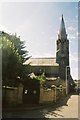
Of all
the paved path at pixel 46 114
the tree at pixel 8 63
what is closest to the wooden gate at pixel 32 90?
the tree at pixel 8 63

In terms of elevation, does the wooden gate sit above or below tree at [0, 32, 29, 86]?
below

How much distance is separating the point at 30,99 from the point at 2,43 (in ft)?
27.3

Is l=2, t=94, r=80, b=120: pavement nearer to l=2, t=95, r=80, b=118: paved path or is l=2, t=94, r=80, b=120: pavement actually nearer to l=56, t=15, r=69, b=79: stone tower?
l=2, t=95, r=80, b=118: paved path

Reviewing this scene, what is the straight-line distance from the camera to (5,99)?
22.5 metres

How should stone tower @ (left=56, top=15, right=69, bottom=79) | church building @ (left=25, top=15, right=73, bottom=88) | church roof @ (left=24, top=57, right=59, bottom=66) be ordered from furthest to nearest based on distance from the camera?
stone tower @ (left=56, top=15, right=69, bottom=79) → church roof @ (left=24, top=57, right=59, bottom=66) → church building @ (left=25, top=15, right=73, bottom=88)

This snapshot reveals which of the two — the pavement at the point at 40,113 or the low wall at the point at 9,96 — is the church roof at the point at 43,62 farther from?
the pavement at the point at 40,113

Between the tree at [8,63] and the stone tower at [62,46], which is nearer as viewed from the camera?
the tree at [8,63]

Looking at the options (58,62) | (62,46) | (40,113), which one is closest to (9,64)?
(40,113)

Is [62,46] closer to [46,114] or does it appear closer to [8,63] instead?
[8,63]

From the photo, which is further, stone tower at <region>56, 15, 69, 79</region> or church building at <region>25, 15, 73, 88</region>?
stone tower at <region>56, 15, 69, 79</region>

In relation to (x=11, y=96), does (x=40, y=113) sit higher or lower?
lower

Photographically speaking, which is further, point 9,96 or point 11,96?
point 11,96

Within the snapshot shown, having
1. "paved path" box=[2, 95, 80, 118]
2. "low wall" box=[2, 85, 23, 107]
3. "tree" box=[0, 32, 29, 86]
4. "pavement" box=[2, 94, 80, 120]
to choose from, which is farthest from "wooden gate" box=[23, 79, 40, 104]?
"paved path" box=[2, 95, 80, 118]

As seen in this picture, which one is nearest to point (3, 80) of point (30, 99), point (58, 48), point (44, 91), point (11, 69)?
point (11, 69)
